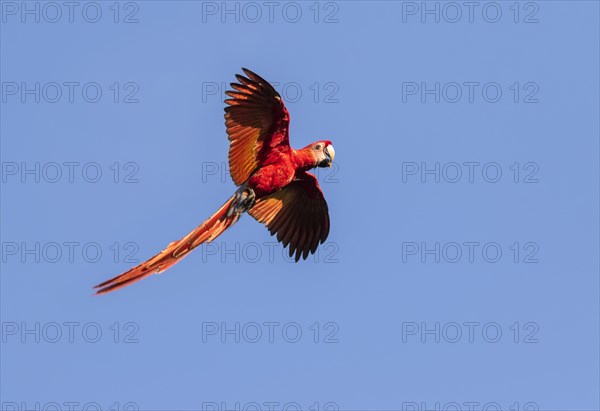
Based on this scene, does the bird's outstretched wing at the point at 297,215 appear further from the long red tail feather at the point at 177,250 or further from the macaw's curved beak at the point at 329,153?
the long red tail feather at the point at 177,250

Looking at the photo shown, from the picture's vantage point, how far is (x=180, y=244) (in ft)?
44.0

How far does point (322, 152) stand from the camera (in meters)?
15.3

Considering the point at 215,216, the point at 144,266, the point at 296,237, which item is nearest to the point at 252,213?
the point at 296,237

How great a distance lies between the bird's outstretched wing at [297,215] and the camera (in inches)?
635

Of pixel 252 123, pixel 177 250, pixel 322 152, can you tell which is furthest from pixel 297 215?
pixel 177 250

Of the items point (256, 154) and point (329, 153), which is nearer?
point (256, 154)

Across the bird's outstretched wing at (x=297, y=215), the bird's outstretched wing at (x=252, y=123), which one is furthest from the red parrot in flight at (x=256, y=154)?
the bird's outstretched wing at (x=297, y=215)

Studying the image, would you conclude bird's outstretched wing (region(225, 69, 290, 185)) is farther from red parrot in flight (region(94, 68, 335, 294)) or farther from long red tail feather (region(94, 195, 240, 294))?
long red tail feather (region(94, 195, 240, 294))

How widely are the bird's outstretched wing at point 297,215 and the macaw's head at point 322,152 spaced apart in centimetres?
66

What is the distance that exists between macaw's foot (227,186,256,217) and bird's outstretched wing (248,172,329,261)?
1197 millimetres

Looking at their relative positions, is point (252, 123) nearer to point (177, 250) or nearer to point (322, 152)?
point (322, 152)

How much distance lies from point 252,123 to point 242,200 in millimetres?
1100

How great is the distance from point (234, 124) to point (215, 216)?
142cm

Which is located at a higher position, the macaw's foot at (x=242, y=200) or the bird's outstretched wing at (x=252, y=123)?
the bird's outstretched wing at (x=252, y=123)
